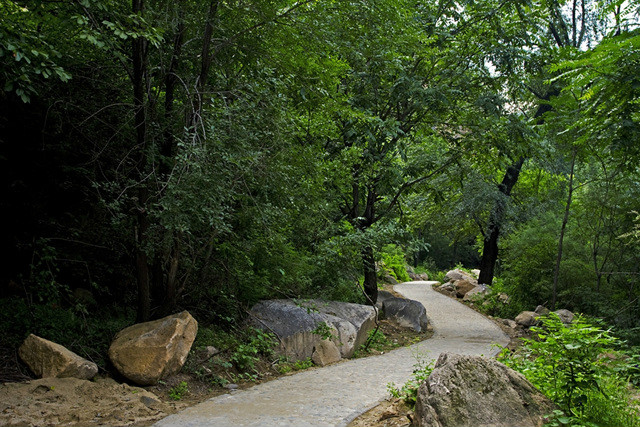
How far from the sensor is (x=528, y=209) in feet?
58.7

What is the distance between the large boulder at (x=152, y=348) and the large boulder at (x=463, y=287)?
17.3m

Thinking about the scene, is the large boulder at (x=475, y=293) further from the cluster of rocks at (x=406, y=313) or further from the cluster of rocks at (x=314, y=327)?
the cluster of rocks at (x=314, y=327)

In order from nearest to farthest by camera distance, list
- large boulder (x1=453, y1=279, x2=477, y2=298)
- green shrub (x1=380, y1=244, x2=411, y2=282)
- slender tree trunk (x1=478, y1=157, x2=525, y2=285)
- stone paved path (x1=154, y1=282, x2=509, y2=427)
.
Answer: stone paved path (x1=154, y1=282, x2=509, y2=427) → slender tree trunk (x1=478, y1=157, x2=525, y2=285) → large boulder (x1=453, y1=279, x2=477, y2=298) → green shrub (x1=380, y1=244, x2=411, y2=282)

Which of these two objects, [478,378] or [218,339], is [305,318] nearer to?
[218,339]

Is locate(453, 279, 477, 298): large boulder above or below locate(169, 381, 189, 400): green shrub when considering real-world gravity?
below

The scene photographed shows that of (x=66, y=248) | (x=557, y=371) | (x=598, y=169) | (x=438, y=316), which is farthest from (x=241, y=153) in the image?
(x=598, y=169)

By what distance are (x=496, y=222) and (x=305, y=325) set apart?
11.1m

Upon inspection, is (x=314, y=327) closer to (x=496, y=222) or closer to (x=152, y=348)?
(x=152, y=348)

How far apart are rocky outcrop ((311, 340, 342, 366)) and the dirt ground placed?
8.00 ft

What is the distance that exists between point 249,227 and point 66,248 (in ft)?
9.02

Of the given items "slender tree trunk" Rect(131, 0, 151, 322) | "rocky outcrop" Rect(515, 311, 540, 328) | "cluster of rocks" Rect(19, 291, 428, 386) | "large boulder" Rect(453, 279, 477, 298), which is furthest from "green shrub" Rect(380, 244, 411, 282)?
"slender tree trunk" Rect(131, 0, 151, 322)

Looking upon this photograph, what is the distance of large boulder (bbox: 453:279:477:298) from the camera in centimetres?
2200

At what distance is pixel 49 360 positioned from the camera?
561 cm

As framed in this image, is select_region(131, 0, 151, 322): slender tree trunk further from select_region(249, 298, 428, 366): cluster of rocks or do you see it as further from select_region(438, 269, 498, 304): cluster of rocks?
select_region(438, 269, 498, 304): cluster of rocks
